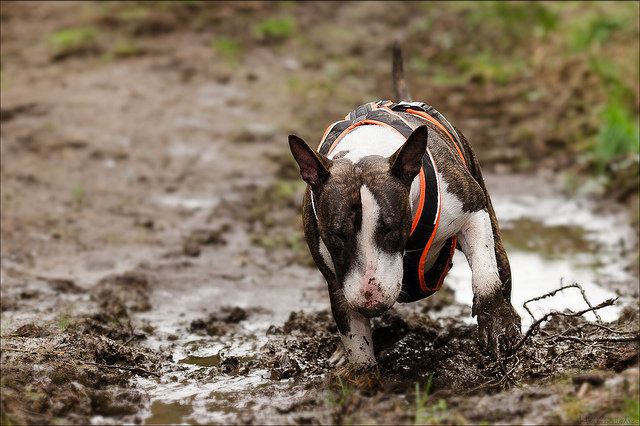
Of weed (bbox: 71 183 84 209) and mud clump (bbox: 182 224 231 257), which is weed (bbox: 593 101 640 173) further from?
weed (bbox: 71 183 84 209)

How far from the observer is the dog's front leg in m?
3.67

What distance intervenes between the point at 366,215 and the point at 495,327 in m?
0.98

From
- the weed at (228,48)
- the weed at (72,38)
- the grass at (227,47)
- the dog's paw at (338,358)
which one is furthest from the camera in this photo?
the grass at (227,47)

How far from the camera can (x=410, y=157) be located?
340cm

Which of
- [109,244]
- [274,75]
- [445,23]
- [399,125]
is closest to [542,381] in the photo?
[399,125]

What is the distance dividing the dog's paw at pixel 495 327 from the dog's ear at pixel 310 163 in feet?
3.43

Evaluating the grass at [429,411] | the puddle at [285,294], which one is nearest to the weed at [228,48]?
the puddle at [285,294]

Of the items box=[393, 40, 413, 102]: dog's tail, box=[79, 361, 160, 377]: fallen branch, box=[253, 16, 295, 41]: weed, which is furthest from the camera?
box=[253, 16, 295, 41]: weed

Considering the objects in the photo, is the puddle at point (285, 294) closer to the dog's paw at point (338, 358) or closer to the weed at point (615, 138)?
the dog's paw at point (338, 358)

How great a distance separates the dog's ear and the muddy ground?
3.11 ft

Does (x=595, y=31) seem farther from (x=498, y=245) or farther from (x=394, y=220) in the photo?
(x=394, y=220)

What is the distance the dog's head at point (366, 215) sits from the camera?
3.20m

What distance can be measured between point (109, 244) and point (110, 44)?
240 inches

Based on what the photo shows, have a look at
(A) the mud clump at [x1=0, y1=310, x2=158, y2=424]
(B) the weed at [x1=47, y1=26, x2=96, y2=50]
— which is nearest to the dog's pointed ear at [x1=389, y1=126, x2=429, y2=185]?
(A) the mud clump at [x1=0, y1=310, x2=158, y2=424]
